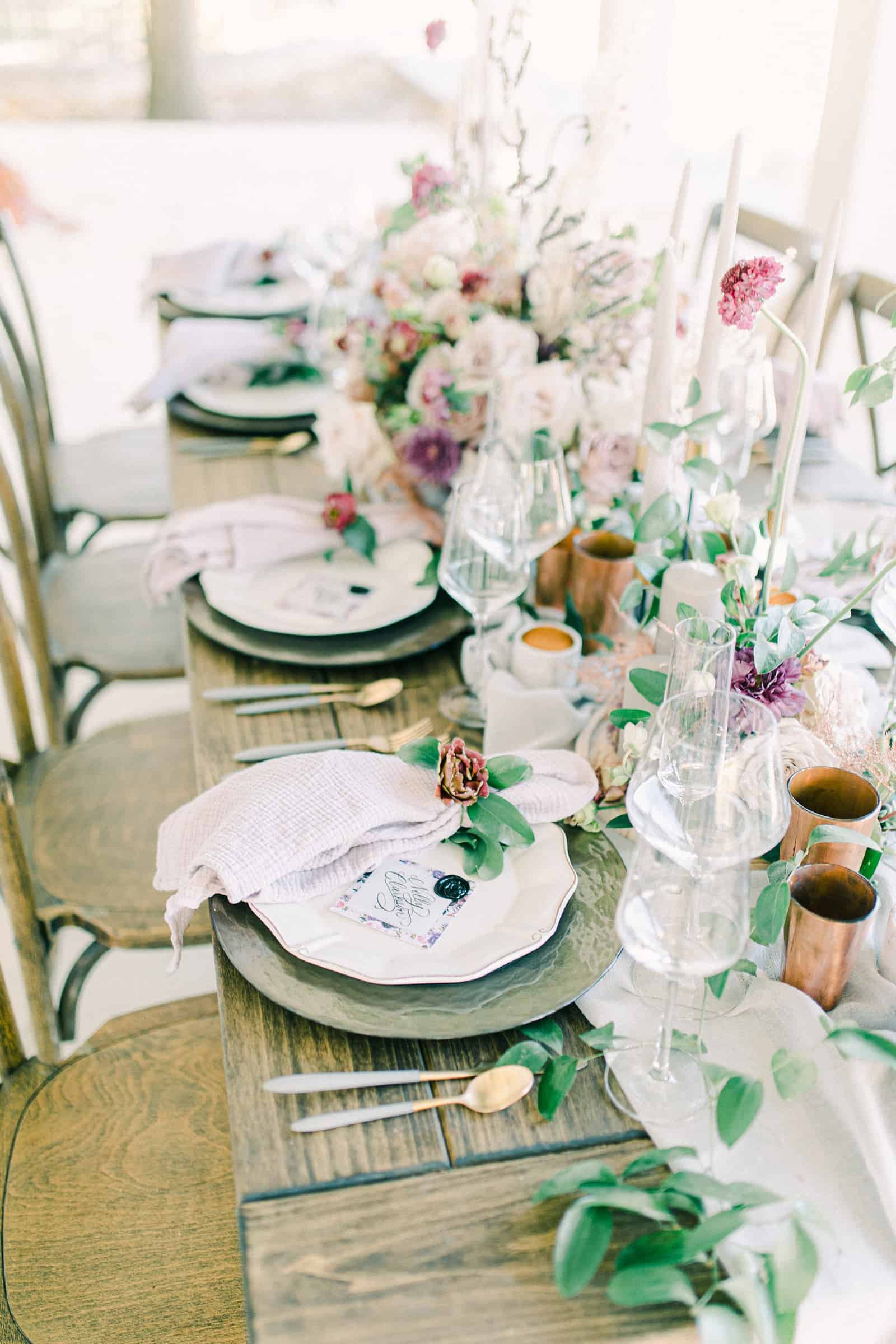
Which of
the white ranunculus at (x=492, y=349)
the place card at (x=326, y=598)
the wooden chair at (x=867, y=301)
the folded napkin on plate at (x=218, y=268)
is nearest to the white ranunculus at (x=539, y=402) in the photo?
the white ranunculus at (x=492, y=349)

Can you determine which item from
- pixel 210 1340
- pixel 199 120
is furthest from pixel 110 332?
pixel 210 1340

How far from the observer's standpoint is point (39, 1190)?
3.40 ft

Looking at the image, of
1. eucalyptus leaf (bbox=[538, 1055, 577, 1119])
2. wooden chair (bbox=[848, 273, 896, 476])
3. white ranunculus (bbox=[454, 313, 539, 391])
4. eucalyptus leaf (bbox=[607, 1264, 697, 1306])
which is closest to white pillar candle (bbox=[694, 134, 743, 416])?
white ranunculus (bbox=[454, 313, 539, 391])

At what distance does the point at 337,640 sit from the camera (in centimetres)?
127

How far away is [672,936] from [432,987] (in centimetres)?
20

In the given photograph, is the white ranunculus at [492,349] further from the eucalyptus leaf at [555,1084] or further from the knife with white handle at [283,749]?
the eucalyptus leaf at [555,1084]

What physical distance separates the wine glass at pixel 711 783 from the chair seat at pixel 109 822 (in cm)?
75

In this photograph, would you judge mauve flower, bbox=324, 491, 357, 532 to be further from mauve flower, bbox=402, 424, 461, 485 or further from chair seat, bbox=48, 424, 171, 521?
chair seat, bbox=48, 424, 171, 521

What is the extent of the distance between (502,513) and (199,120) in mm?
6904

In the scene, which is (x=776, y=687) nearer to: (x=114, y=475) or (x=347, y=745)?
(x=347, y=745)

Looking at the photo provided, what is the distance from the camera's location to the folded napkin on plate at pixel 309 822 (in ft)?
2.75

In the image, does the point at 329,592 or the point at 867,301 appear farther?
the point at 867,301

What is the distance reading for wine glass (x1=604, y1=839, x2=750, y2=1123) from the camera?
2.14ft

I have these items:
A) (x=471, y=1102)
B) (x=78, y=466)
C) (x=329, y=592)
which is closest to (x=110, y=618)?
(x=78, y=466)
